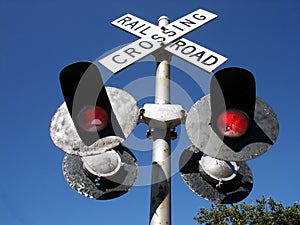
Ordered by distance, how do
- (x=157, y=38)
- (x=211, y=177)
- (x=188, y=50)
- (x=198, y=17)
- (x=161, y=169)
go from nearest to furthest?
1. (x=161, y=169)
2. (x=211, y=177)
3. (x=188, y=50)
4. (x=157, y=38)
5. (x=198, y=17)

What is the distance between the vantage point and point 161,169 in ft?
9.14

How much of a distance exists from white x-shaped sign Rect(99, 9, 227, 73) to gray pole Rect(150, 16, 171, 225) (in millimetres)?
282

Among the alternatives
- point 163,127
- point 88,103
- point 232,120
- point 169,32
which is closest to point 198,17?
point 169,32

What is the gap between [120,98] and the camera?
8.87 ft

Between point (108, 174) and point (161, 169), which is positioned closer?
point (161, 169)

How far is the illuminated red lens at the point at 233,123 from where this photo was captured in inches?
104

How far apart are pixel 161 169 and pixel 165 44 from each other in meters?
1.10

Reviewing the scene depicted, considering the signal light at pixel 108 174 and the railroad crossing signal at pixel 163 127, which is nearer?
the railroad crossing signal at pixel 163 127

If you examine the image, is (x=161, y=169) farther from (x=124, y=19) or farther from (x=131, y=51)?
(x=124, y=19)

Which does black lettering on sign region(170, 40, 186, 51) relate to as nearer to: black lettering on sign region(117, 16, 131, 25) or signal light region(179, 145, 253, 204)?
black lettering on sign region(117, 16, 131, 25)

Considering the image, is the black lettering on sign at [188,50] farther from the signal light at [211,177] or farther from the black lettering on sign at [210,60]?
the signal light at [211,177]

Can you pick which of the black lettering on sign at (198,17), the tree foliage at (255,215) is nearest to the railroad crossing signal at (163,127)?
the black lettering on sign at (198,17)

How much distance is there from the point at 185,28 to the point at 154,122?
96 centimetres

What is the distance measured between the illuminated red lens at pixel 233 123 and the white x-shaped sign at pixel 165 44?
519mm
